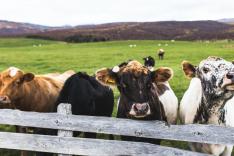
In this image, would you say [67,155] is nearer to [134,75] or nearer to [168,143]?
[134,75]

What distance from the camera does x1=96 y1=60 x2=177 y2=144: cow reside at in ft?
22.5

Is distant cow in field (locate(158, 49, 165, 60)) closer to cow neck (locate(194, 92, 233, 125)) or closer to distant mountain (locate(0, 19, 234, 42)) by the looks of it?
cow neck (locate(194, 92, 233, 125))

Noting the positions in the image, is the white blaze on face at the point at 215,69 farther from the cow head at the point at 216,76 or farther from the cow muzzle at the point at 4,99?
the cow muzzle at the point at 4,99

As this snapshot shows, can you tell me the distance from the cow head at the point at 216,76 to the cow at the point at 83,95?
110 inches

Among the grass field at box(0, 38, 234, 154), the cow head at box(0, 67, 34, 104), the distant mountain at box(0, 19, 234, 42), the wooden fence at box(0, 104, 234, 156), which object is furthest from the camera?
the distant mountain at box(0, 19, 234, 42)

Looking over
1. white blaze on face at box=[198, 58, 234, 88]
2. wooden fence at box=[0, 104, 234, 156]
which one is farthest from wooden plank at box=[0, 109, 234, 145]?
white blaze on face at box=[198, 58, 234, 88]

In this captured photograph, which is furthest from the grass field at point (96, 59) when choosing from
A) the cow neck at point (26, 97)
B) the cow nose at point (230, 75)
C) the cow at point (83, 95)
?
the cow nose at point (230, 75)

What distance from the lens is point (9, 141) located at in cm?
→ 795

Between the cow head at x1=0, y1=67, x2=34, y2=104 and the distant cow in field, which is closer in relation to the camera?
the cow head at x1=0, y1=67, x2=34, y2=104

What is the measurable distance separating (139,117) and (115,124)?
0.41 m

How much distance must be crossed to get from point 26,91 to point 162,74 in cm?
346

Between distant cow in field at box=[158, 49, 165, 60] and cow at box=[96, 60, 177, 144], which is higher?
cow at box=[96, 60, 177, 144]

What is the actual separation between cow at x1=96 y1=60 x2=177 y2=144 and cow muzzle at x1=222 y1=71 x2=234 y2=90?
38.9 inches

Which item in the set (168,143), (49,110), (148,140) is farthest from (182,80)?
(148,140)
